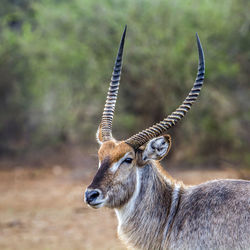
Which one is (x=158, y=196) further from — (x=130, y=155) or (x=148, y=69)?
(x=148, y=69)

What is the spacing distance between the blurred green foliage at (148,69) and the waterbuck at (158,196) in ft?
37.6

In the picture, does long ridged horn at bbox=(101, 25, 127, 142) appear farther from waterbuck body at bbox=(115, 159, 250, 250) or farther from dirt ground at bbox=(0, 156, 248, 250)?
dirt ground at bbox=(0, 156, 248, 250)

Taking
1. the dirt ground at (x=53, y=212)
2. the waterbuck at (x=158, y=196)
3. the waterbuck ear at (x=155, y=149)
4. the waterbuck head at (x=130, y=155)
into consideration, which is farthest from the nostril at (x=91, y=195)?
the dirt ground at (x=53, y=212)

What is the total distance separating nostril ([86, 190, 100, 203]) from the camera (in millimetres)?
6258

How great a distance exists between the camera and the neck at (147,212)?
6.71 m

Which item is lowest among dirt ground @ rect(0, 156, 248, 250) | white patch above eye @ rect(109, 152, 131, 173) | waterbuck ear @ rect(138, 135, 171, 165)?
dirt ground @ rect(0, 156, 248, 250)

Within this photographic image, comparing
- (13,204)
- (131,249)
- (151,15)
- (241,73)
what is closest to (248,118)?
(241,73)

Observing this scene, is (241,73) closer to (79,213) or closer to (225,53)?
(225,53)

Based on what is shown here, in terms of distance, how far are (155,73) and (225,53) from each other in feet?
9.06

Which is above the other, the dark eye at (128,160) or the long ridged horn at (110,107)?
the long ridged horn at (110,107)

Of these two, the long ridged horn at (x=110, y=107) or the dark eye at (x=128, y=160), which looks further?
the long ridged horn at (x=110, y=107)

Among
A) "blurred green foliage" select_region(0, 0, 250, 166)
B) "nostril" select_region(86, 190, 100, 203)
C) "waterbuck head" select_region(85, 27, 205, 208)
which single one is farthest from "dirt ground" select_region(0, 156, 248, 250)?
"nostril" select_region(86, 190, 100, 203)

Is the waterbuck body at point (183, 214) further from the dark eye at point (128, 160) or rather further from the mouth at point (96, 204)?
the mouth at point (96, 204)

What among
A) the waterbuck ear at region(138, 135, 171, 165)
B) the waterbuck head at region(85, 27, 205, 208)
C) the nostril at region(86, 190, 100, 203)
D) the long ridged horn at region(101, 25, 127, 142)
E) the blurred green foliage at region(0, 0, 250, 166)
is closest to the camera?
the nostril at region(86, 190, 100, 203)
